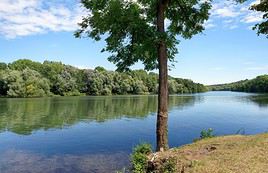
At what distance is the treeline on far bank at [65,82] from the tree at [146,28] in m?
86.1

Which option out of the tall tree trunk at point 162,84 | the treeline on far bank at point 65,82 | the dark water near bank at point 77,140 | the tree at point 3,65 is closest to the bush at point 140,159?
the tall tree trunk at point 162,84

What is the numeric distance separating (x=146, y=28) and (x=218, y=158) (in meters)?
6.91

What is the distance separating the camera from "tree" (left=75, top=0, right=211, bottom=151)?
1533 cm

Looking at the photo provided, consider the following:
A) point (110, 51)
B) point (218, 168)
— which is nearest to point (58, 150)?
point (110, 51)

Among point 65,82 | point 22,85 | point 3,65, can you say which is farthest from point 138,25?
point 3,65

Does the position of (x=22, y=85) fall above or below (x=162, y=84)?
above

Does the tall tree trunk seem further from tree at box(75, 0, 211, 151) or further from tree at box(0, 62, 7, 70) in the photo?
tree at box(0, 62, 7, 70)

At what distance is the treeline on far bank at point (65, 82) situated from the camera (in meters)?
98.0

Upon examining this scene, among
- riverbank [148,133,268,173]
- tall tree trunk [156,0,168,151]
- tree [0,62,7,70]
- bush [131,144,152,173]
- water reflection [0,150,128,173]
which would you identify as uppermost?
tree [0,62,7,70]

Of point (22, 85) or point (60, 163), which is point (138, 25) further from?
point (22, 85)

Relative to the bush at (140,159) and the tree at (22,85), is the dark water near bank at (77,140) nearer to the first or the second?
the bush at (140,159)

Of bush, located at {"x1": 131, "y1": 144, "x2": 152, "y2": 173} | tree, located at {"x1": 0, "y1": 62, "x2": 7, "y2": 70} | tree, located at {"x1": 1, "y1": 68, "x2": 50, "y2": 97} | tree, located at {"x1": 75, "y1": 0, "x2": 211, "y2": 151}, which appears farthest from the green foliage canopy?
tree, located at {"x1": 0, "y1": 62, "x2": 7, "y2": 70}

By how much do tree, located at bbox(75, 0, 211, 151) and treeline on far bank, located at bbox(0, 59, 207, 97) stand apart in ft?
282

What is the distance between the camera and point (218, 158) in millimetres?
12305
